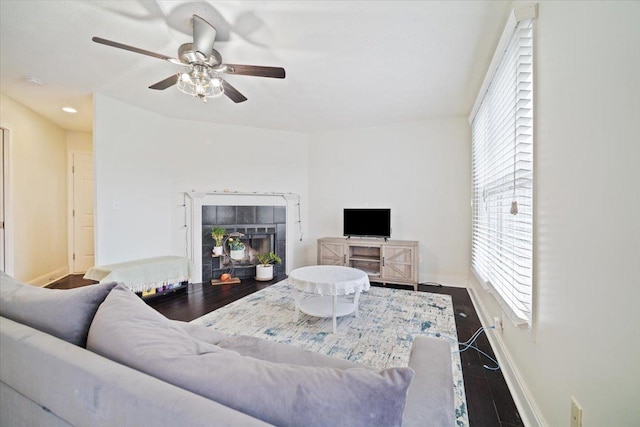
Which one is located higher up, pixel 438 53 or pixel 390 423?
pixel 438 53

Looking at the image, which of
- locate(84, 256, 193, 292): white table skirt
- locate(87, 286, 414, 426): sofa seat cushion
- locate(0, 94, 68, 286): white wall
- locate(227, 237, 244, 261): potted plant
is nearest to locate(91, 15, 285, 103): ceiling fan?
locate(87, 286, 414, 426): sofa seat cushion

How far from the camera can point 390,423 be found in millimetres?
569

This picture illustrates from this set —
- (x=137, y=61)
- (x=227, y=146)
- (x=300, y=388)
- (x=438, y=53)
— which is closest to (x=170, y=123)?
(x=227, y=146)

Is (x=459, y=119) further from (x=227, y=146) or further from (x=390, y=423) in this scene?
(x=390, y=423)


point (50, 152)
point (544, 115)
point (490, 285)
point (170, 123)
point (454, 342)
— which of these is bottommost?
point (454, 342)

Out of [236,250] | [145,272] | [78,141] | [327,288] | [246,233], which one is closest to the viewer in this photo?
[327,288]

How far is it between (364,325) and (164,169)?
3.60m

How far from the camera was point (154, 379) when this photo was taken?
0.63m

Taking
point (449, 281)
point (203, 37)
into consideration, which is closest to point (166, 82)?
point (203, 37)

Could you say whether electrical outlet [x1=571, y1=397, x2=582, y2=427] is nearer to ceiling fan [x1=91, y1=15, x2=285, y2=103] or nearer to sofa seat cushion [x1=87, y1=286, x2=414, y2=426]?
sofa seat cushion [x1=87, y1=286, x2=414, y2=426]

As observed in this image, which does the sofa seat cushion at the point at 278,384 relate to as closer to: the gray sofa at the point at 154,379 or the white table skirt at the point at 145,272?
the gray sofa at the point at 154,379

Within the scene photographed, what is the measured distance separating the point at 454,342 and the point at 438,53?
2.51 m

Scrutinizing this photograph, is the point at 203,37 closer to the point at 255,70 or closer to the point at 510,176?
the point at 255,70

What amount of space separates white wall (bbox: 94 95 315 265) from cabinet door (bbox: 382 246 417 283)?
1.67 m
